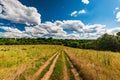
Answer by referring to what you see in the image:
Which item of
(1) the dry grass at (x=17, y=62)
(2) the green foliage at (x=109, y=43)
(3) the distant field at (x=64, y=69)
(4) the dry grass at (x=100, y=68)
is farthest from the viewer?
(2) the green foliage at (x=109, y=43)

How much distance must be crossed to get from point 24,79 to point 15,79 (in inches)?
25.6

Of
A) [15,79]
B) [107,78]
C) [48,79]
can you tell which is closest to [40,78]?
[48,79]

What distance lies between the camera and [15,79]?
11.5 meters

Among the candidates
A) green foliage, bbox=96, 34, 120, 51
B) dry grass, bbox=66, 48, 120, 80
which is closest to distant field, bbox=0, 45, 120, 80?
dry grass, bbox=66, 48, 120, 80

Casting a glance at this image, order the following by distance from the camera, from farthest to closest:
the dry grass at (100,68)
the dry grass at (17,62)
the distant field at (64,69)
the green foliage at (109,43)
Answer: the green foliage at (109,43), the dry grass at (17,62), the distant field at (64,69), the dry grass at (100,68)

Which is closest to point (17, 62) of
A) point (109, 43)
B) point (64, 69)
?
point (64, 69)

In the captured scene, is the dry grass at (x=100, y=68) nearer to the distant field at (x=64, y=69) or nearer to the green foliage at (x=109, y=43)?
the distant field at (x=64, y=69)

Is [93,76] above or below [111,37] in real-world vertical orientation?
below

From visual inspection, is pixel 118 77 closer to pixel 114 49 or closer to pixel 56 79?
pixel 56 79

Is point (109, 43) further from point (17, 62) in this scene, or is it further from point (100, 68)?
point (100, 68)

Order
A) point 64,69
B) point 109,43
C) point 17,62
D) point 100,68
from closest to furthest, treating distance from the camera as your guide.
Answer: point 100,68 → point 64,69 → point 17,62 → point 109,43

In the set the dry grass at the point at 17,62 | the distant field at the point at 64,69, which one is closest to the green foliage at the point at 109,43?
the dry grass at the point at 17,62

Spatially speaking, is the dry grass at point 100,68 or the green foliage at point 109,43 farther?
the green foliage at point 109,43

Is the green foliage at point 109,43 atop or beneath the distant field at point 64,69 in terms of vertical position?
atop
